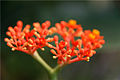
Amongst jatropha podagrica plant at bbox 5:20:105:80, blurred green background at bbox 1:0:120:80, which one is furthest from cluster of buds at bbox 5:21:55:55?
blurred green background at bbox 1:0:120:80

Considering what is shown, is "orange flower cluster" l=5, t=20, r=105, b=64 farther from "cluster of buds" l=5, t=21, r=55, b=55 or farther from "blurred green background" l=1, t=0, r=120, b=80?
"blurred green background" l=1, t=0, r=120, b=80

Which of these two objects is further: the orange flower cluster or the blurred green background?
the blurred green background

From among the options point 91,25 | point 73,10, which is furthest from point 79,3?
point 91,25

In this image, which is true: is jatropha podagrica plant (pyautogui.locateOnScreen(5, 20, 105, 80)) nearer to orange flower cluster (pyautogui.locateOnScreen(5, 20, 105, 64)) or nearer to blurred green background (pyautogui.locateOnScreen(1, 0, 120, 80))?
orange flower cluster (pyautogui.locateOnScreen(5, 20, 105, 64))

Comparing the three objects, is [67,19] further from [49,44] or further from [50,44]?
[49,44]

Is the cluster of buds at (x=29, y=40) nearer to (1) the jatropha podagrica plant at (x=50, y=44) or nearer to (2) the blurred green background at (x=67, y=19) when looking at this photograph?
(1) the jatropha podagrica plant at (x=50, y=44)

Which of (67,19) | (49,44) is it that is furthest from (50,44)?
(67,19)

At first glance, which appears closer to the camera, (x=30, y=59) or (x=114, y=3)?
(x=30, y=59)

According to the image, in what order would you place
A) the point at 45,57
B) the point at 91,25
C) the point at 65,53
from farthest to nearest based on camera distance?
the point at 91,25
the point at 45,57
the point at 65,53

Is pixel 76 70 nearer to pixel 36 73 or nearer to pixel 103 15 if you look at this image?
pixel 36 73
